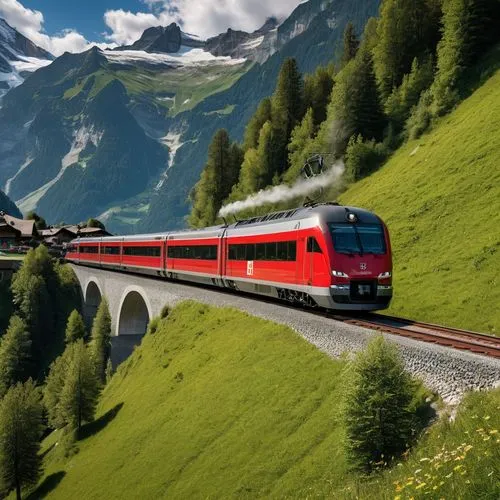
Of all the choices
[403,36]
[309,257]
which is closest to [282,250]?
[309,257]

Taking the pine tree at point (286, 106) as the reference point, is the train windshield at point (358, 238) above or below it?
below

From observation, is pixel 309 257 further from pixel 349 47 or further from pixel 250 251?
pixel 349 47

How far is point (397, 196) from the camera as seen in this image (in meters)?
39.8

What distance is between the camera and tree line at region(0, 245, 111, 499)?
1388 inches

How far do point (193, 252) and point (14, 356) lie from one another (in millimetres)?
37245

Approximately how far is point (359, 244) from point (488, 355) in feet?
24.7

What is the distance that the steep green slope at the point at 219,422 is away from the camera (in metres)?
15.3

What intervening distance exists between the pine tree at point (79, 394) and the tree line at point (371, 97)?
30330 millimetres

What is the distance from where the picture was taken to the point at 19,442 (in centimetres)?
3516

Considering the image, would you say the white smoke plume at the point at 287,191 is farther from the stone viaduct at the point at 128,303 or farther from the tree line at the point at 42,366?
the tree line at the point at 42,366

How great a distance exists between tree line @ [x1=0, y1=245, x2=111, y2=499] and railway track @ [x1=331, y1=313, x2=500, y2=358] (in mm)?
24115

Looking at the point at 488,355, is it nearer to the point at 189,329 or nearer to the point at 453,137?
the point at 189,329

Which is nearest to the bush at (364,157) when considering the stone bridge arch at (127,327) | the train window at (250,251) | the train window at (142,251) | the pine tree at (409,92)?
the pine tree at (409,92)

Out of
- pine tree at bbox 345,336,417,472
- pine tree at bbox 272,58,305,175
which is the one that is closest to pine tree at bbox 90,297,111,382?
pine tree at bbox 272,58,305,175
